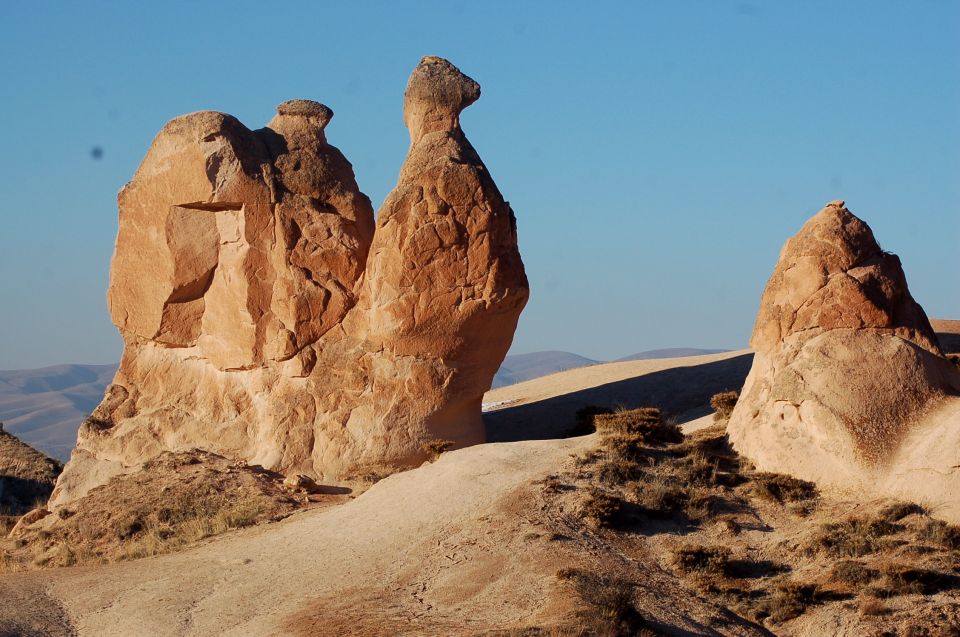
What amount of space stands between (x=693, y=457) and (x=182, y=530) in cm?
712

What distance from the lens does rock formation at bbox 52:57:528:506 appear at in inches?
880

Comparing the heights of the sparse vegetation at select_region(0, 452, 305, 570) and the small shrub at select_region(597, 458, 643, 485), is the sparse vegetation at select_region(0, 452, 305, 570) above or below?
below

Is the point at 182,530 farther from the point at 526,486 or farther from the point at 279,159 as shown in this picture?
the point at 279,159

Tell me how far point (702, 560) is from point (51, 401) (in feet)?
438

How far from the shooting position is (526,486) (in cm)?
1633

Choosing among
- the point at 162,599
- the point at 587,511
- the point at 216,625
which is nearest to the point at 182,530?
the point at 162,599

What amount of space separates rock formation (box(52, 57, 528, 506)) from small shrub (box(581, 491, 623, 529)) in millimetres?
6706

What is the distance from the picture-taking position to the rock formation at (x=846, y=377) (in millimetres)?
16141

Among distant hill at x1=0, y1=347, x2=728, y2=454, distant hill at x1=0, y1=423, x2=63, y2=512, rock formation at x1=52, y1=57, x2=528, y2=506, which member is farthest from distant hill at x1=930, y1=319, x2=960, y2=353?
distant hill at x1=0, y1=347, x2=728, y2=454

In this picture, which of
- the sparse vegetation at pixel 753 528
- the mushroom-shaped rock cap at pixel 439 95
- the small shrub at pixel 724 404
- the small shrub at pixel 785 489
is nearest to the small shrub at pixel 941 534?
the sparse vegetation at pixel 753 528

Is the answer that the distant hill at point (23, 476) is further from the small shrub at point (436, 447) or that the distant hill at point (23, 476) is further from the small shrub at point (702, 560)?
the small shrub at point (702, 560)

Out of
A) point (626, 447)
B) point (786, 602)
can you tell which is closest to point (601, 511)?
point (626, 447)

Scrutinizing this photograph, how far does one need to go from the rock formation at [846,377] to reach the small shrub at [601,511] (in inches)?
100

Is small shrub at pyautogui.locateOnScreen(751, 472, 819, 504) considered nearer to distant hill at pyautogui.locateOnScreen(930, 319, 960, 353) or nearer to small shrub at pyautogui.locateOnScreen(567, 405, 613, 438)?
small shrub at pyautogui.locateOnScreen(567, 405, 613, 438)
